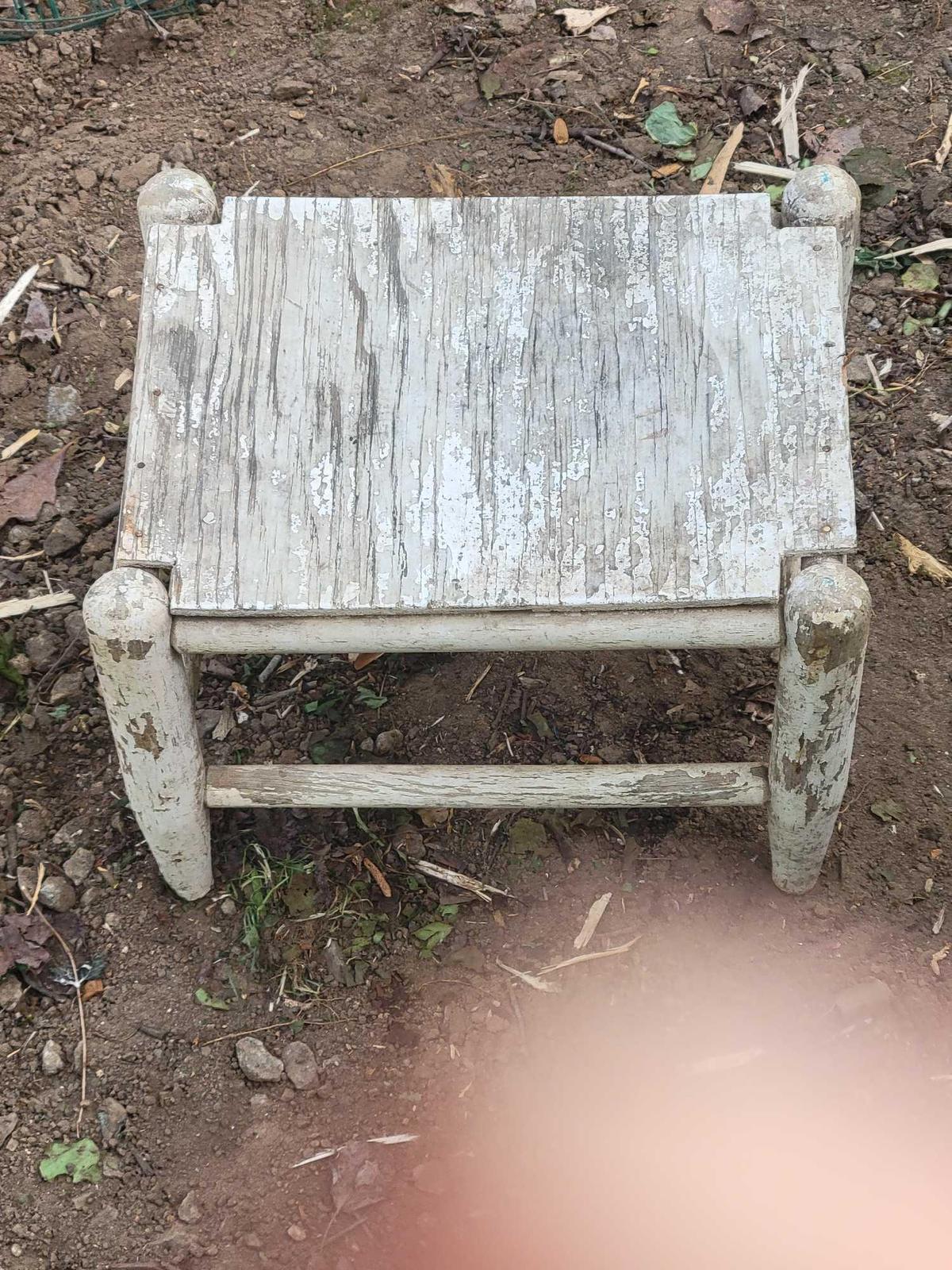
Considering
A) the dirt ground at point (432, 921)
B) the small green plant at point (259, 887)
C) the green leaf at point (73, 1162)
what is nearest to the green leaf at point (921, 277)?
the dirt ground at point (432, 921)

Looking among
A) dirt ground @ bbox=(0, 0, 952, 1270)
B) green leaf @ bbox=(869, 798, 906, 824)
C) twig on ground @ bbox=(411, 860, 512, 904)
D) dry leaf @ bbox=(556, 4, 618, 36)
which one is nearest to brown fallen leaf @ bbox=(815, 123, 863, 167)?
dirt ground @ bbox=(0, 0, 952, 1270)

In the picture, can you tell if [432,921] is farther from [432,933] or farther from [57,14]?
[57,14]

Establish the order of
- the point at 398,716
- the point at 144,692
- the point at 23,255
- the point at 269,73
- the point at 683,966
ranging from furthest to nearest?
1. the point at 269,73
2. the point at 23,255
3. the point at 398,716
4. the point at 683,966
5. the point at 144,692

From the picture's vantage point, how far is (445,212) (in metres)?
2.50

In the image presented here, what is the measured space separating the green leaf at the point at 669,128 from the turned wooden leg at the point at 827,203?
6.04 ft

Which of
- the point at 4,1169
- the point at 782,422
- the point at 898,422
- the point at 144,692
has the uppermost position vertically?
the point at 782,422

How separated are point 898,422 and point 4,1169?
2835 mm

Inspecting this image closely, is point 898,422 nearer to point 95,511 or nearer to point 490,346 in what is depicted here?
point 490,346

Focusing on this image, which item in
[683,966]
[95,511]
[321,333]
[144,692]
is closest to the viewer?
[144,692]

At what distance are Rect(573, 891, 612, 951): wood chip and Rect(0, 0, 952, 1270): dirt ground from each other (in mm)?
17

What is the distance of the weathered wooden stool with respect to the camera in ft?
7.23

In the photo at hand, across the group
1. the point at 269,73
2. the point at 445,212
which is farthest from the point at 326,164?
the point at 445,212

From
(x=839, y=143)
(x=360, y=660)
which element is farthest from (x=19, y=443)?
(x=839, y=143)

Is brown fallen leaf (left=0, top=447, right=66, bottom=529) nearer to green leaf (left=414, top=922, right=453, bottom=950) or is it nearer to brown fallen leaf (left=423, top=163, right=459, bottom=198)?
brown fallen leaf (left=423, top=163, right=459, bottom=198)
